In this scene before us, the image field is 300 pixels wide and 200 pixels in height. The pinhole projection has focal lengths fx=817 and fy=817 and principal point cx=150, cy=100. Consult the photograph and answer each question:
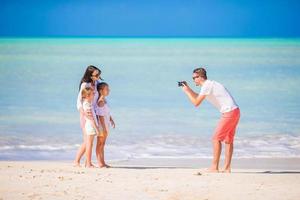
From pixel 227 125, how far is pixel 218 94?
35cm

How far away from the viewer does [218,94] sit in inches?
344

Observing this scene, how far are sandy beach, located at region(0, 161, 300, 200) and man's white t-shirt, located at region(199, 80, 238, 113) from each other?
723 millimetres

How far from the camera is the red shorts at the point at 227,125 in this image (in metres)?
8.74

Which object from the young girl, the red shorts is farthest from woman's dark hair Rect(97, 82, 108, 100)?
the red shorts

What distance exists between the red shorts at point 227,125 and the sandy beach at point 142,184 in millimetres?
417

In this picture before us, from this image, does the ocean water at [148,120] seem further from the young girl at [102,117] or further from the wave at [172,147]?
the young girl at [102,117]

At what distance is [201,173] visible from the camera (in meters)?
8.63

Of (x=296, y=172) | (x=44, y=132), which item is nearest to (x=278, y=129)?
(x=44, y=132)

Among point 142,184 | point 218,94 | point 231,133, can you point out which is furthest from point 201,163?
point 142,184

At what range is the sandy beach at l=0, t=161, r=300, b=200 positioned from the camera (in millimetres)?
7371

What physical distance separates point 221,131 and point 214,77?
21374 mm

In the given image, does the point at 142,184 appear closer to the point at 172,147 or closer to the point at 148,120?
the point at 172,147

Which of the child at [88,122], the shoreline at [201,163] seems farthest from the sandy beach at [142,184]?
the shoreline at [201,163]

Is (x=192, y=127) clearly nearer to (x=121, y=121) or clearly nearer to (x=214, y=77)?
(x=121, y=121)
